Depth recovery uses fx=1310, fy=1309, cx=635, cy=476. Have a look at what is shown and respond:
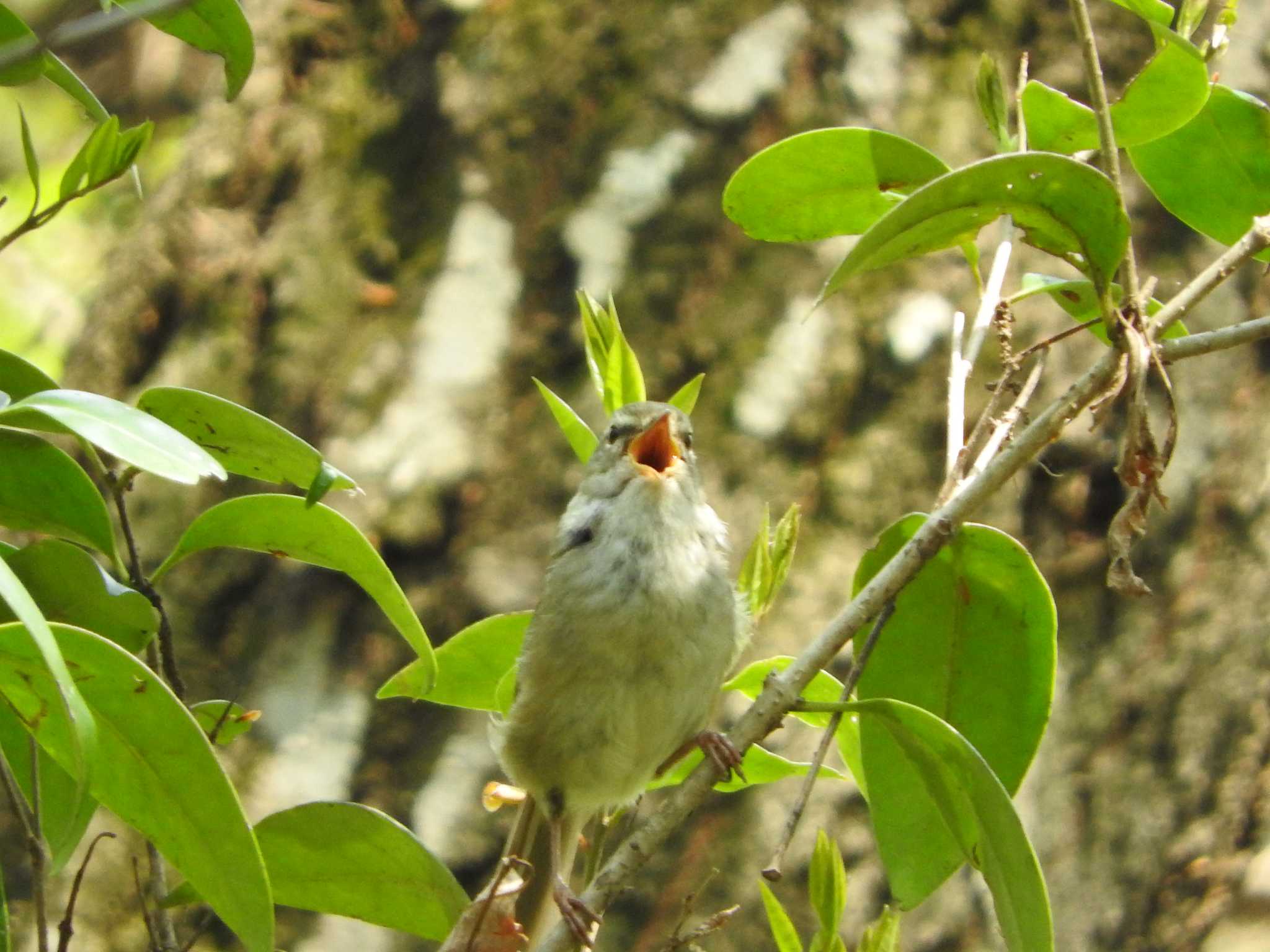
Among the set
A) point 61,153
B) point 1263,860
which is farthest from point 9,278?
point 1263,860

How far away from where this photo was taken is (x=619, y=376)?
2.15 m

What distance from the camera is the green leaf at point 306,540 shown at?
1.63 m

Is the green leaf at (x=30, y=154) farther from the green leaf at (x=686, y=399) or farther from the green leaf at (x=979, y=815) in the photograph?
the green leaf at (x=979, y=815)

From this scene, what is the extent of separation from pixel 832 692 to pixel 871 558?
0.32 metres

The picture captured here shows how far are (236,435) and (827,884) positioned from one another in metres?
0.94

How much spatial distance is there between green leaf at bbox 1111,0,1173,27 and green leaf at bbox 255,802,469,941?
143 centimetres

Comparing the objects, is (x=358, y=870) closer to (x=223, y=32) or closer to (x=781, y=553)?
(x=781, y=553)

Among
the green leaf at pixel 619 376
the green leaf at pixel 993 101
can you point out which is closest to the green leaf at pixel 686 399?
the green leaf at pixel 619 376

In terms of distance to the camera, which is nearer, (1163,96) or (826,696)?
(1163,96)

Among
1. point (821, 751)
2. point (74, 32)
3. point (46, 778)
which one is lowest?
point (46, 778)

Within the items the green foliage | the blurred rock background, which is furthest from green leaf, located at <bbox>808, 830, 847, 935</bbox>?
the blurred rock background

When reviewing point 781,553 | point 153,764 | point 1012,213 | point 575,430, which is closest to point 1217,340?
point 1012,213

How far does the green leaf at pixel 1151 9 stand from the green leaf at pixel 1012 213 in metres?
0.30

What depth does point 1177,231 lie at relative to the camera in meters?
4.33
